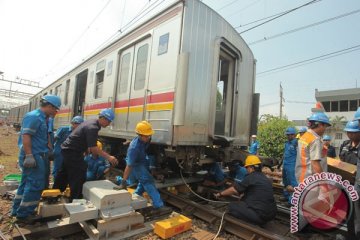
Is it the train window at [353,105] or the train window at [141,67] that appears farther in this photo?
the train window at [353,105]

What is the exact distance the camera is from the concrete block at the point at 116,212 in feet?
11.5

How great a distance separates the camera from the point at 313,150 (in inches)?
149

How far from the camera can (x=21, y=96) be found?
48.8 meters

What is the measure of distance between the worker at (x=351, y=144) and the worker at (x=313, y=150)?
61 cm

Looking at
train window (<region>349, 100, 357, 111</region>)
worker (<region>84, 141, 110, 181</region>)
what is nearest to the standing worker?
worker (<region>84, 141, 110, 181</region>)


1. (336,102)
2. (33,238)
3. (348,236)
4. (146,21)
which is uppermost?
(336,102)

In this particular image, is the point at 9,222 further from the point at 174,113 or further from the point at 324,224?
the point at 324,224

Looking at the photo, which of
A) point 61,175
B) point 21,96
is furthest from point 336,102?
point 21,96

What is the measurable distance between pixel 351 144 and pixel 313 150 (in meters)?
1.97

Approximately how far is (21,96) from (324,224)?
178ft

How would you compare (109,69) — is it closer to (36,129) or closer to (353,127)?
(36,129)

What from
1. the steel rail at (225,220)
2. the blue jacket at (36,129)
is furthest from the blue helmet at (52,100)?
the steel rail at (225,220)

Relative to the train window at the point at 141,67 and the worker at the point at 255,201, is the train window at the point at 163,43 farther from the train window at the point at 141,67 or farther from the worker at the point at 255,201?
the worker at the point at 255,201

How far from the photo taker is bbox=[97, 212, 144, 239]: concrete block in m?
3.50
